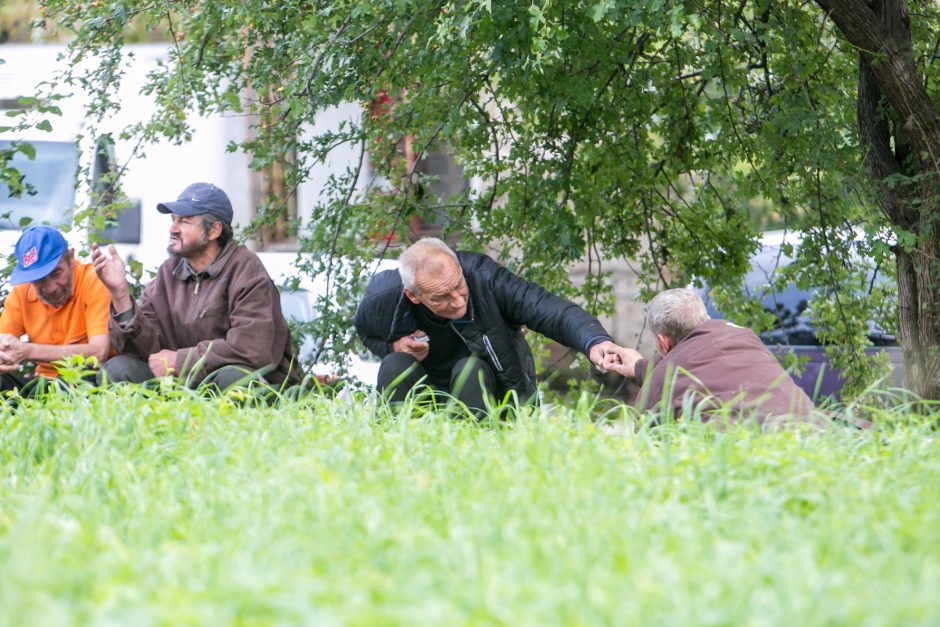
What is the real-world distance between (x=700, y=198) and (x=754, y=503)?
4526 millimetres

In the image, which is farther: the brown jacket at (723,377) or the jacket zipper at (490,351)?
the jacket zipper at (490,351)

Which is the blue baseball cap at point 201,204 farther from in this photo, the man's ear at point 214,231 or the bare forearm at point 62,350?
the bare forearm at point 62,350

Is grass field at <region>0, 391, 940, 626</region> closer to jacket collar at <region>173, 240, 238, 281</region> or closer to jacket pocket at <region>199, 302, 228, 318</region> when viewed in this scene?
jacket pocket at <region>199, 302, 228, 318</region>

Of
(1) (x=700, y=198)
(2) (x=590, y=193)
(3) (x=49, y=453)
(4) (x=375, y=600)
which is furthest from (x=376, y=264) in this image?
(4) (x=375, y=600)

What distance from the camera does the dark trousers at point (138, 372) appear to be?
535cm

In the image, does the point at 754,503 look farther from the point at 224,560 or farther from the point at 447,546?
the point at 224,560

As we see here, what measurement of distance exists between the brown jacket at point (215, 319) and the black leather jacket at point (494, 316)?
45 cm

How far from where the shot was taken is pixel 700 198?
7.30 m

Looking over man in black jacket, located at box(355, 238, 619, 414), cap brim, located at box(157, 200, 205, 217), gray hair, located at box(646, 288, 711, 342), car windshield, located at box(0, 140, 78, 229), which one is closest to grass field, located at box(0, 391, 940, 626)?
gray hair, located at box(646, 288, 711, 342)

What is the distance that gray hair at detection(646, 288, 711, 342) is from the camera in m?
4.79

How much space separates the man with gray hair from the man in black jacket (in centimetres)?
49

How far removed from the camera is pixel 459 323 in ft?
18.1

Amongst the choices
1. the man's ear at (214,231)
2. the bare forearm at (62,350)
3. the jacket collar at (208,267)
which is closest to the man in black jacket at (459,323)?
the jacket collar at (208,267)

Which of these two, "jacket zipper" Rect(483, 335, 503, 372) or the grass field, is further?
"jacket zipper" Rect(483, 335, 503, 372)
